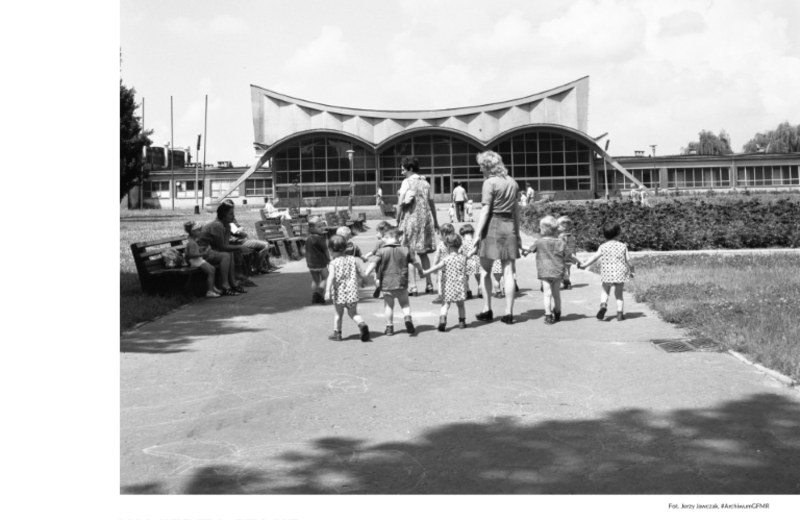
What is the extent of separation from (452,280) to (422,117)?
200ft

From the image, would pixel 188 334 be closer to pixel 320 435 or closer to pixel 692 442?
pixel 320 435

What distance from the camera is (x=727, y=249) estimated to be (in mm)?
16375

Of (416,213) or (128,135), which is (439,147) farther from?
(416,213)

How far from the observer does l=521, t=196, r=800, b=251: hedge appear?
52.7ft

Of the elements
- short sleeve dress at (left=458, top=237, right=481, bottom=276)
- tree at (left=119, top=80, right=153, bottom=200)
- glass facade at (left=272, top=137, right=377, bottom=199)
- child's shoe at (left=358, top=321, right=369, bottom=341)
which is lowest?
child's shoe at (left=358, top=321, right=369, bottom=341)

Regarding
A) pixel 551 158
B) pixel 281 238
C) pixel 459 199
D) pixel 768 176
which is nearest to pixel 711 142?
pixel 459 199

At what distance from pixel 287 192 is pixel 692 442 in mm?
62874

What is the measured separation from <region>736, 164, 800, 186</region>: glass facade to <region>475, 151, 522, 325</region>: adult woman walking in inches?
2068

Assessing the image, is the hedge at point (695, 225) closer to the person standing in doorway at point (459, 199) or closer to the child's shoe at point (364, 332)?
the child's shoe at point (364, 332)

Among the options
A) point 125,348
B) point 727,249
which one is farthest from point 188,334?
point 727,249

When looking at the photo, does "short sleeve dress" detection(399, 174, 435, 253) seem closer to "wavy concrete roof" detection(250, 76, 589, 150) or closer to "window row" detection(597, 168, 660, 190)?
"wavy concrete roof" detection(250, 76, 589, 150)

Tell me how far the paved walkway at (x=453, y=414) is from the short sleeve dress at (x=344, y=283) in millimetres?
409

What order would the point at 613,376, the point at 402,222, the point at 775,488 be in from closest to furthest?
1. the point at 775,488
2. the point at 613,376
3. the point at 402,222

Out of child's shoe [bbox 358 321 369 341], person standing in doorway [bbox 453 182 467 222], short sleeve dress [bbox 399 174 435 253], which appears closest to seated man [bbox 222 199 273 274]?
short sleeve dress [bbox 399 174 435 253]
